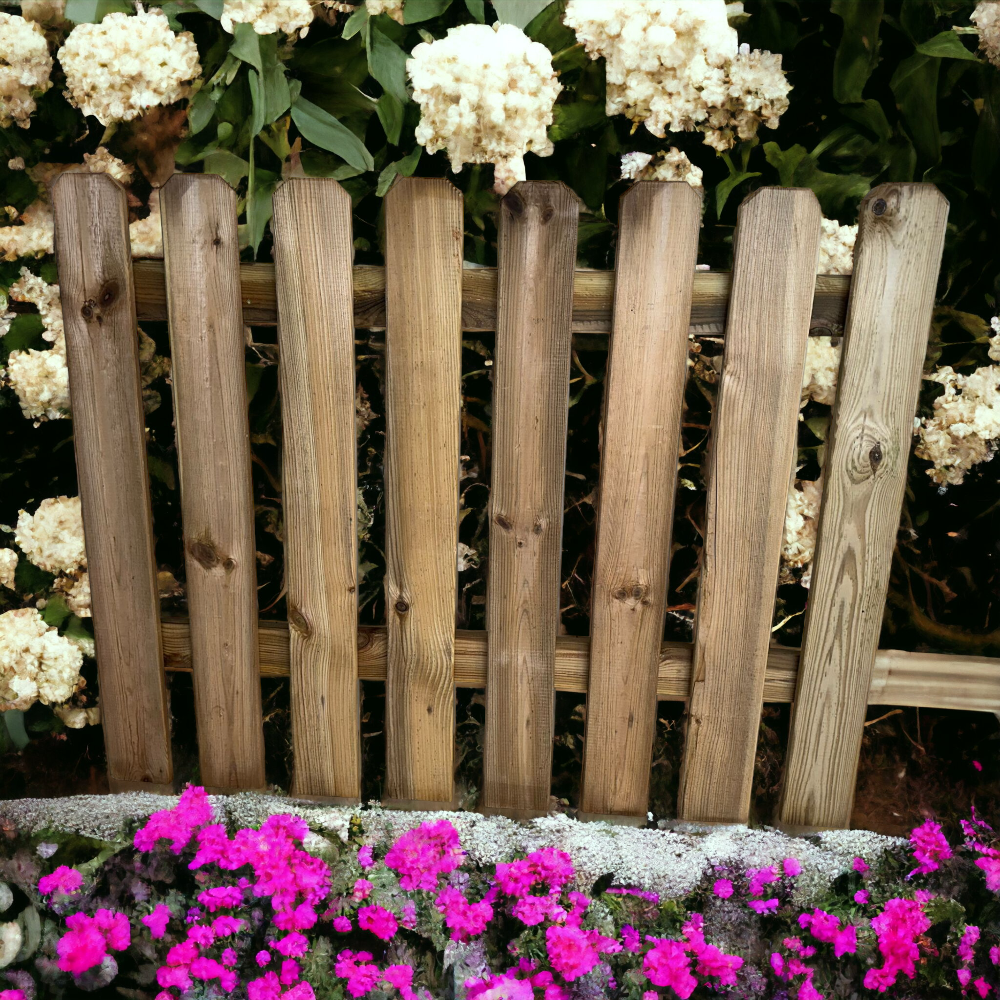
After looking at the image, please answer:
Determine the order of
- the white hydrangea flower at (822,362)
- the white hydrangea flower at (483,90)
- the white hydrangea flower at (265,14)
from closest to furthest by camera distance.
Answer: the white hydrangea flower at (483,90), the white hydrangea flower at (265,14), the white hydrangea flower at (822,362)

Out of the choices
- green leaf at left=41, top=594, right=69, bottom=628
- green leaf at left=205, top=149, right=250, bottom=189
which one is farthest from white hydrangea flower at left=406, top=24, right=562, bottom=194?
green leaf at left=41, top=594, right=69, bottom=628

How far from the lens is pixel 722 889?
5.28ft

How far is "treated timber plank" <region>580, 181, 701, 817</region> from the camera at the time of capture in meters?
1.44

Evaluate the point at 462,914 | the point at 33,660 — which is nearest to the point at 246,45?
the point at 33,660

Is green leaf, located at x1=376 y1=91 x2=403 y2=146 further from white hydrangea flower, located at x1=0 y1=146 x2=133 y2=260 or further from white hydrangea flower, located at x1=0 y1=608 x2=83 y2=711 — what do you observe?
white hydrangea flower, located at x1=0 y1=608 x2=83 y2=711

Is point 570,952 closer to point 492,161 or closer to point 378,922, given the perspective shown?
point 378,922

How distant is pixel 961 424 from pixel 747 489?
0.49 meters

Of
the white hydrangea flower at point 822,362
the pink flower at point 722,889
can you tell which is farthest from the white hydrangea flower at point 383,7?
the pink flower at point 722,889

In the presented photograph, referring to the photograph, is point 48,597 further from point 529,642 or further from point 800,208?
point 800,208

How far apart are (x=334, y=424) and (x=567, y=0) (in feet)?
2.89

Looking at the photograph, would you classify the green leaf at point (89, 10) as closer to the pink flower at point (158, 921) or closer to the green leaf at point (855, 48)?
the green leaf at point (855, 48)

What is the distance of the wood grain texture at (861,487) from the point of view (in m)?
1.44

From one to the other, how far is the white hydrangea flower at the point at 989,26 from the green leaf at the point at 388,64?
1.05m

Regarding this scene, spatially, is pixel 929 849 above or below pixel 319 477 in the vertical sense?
below
